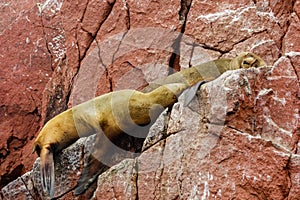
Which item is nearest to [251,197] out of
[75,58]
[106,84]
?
[106,84]

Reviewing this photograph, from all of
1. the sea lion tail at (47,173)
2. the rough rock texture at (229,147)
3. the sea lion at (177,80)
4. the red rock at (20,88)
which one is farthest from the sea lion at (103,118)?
the red rock at (20,88)

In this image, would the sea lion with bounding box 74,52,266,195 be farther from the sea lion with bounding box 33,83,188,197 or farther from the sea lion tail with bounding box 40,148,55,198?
the sea lion tail with bounding box 40,148,55,198

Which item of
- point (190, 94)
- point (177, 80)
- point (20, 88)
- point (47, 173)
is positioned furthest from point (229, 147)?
point (20, 88)

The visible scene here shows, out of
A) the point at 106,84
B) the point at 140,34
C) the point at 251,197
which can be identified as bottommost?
the point at 251,197

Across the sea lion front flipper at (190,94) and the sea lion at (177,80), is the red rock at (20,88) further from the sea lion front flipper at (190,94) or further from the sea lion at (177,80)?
the sea lion front flipper at (190,94)

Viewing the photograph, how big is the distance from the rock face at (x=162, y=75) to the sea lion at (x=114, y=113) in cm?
24

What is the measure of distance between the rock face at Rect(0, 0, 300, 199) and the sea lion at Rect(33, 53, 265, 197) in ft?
0.78

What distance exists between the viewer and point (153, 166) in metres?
6.35

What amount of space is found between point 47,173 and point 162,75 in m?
2.08

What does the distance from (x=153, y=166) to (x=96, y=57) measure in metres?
2.88

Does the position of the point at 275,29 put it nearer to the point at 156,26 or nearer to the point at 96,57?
the point at 156,26

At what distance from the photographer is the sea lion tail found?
7.07 meters

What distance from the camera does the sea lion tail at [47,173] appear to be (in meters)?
7.07

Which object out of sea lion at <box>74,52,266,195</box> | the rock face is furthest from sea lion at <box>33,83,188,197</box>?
the rock face
